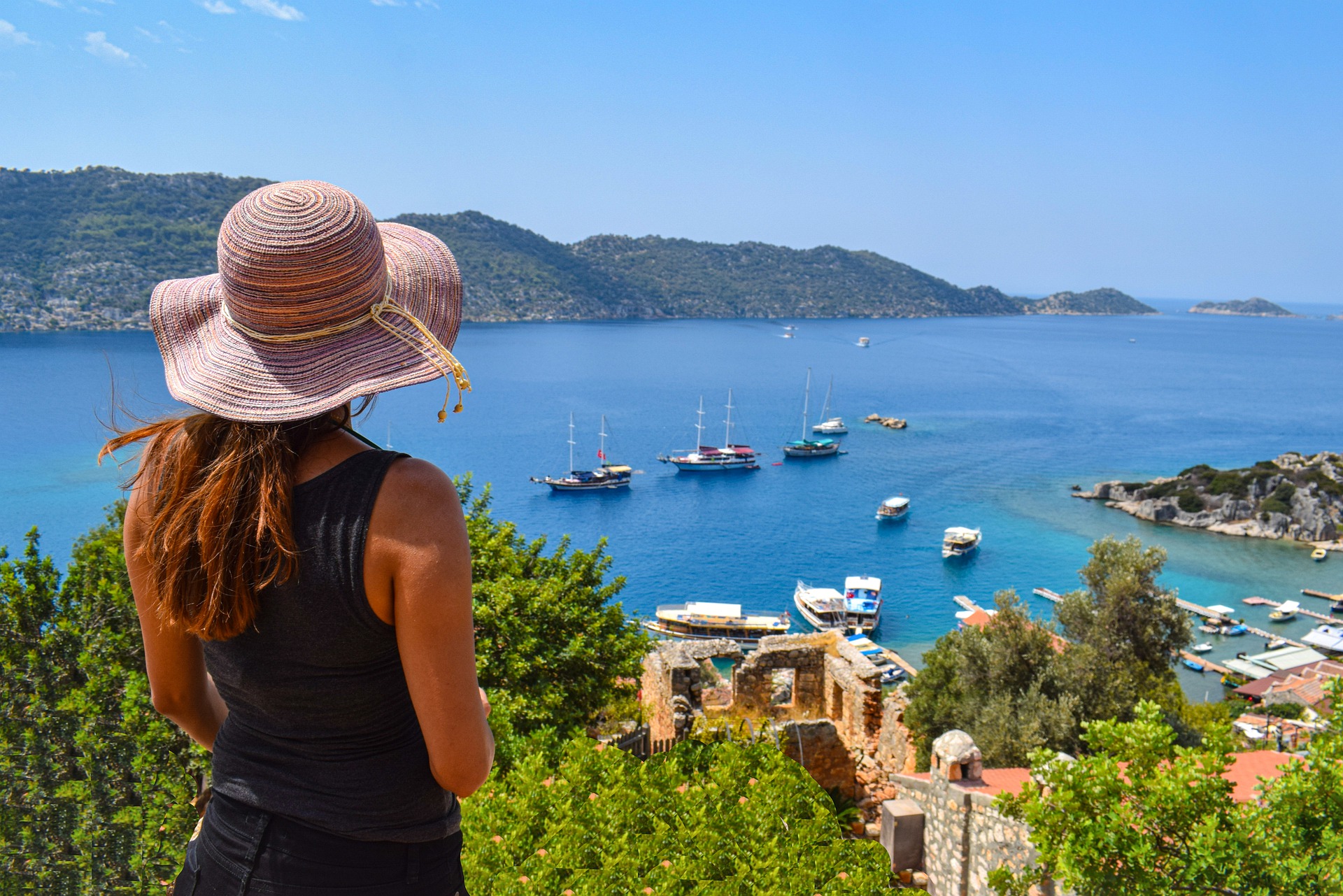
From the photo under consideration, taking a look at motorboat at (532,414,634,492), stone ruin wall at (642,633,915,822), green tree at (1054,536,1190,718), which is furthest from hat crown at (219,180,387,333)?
motorboat at (532,414,634,492)

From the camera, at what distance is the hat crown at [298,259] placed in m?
1.50

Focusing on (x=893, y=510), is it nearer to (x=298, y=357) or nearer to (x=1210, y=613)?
(x=1210, y=613)

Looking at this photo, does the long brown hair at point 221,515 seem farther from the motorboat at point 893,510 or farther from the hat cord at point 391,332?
the motorboat at point 893,510

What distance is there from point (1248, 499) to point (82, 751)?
211 ft

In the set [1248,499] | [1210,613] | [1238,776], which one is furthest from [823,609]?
[1248,499]

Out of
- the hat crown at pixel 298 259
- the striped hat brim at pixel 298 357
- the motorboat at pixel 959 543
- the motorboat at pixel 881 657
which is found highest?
the hat crown at pixel 298 259

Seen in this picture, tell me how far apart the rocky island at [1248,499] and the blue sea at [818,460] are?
202 cm

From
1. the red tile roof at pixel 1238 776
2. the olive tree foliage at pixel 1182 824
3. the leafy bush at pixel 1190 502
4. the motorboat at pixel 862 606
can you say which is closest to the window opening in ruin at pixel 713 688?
the red tile roof at pixel 1238 776

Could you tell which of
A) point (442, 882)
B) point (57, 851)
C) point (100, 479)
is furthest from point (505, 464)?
point (442, 882)

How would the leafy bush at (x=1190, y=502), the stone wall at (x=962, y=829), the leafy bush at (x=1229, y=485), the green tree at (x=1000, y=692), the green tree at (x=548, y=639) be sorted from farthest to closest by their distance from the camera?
the leafy bush at (x=1229, y=485)
the leafy bush at (x=1190, y=502)
the green tree at (x=1000, y=692)
the green tree at (x=548, y=639)
the stone wall at (x=962, y=829)

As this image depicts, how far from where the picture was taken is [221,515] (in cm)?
152

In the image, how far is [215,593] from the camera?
151 centimetres

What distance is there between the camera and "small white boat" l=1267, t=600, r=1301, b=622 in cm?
3900

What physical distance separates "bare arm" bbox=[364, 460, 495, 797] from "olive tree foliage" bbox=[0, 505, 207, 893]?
6.26m
